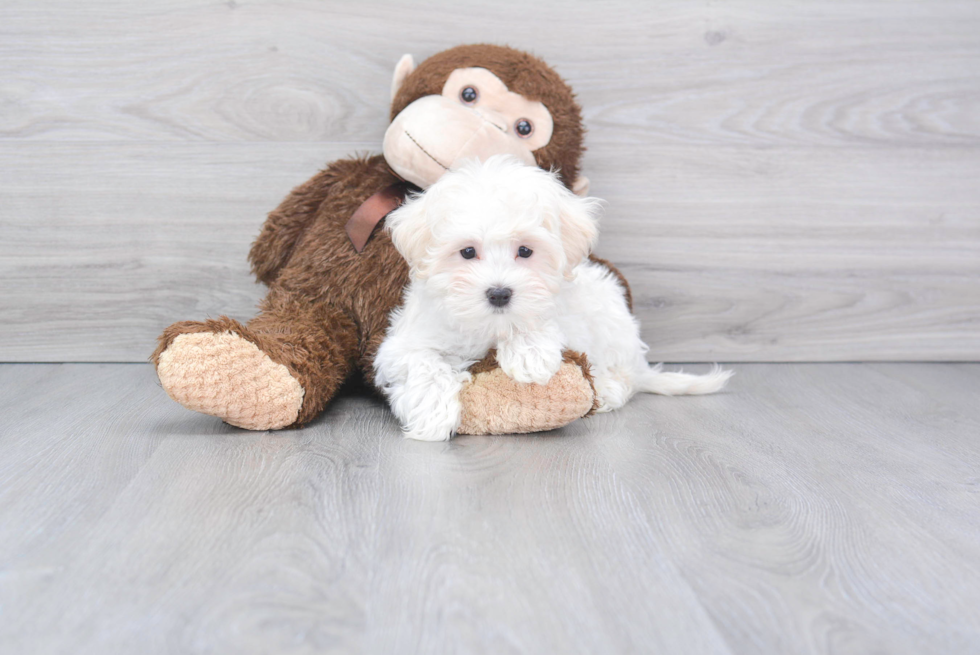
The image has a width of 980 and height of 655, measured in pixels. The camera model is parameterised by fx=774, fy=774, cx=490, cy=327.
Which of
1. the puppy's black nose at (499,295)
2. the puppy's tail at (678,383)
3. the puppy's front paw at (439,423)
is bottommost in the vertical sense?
the puppy's tail at (678,383)

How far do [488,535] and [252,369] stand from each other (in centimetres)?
46

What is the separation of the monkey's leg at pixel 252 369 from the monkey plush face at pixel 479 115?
0.33 m

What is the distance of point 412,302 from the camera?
1.19 m

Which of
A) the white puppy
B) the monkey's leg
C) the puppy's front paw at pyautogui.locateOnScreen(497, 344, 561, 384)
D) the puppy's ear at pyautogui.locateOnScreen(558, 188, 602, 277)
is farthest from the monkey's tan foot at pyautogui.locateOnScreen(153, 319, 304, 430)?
the puppy's ear at pyautogui.locateOnScreen(558, 188, 602, 277)

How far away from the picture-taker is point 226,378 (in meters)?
1.05

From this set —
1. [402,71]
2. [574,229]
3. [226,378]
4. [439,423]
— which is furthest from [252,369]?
[402,71]

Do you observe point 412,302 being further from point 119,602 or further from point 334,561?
point 119,602

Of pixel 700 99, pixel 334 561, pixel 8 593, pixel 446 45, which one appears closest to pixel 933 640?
pixel 334 561

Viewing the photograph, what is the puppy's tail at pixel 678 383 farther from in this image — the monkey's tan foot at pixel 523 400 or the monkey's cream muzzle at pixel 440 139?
the monkey's cream muzzle at pixel 440 139

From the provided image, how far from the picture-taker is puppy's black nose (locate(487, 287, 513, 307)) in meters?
1.03

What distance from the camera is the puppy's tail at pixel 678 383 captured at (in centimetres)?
140

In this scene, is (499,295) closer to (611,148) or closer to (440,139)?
(440,139)

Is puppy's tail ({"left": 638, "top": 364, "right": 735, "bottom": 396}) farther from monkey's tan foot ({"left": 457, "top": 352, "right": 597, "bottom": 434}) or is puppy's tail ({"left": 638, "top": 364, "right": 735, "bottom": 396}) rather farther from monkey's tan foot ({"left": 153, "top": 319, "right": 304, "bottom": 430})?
monkey's tan foot ({"left": 153, "top": 319, "right": 304, "bottom": 430})

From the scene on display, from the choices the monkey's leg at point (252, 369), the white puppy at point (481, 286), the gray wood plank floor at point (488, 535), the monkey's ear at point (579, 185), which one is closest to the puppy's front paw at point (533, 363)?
the white puppy at point (481, 286)
